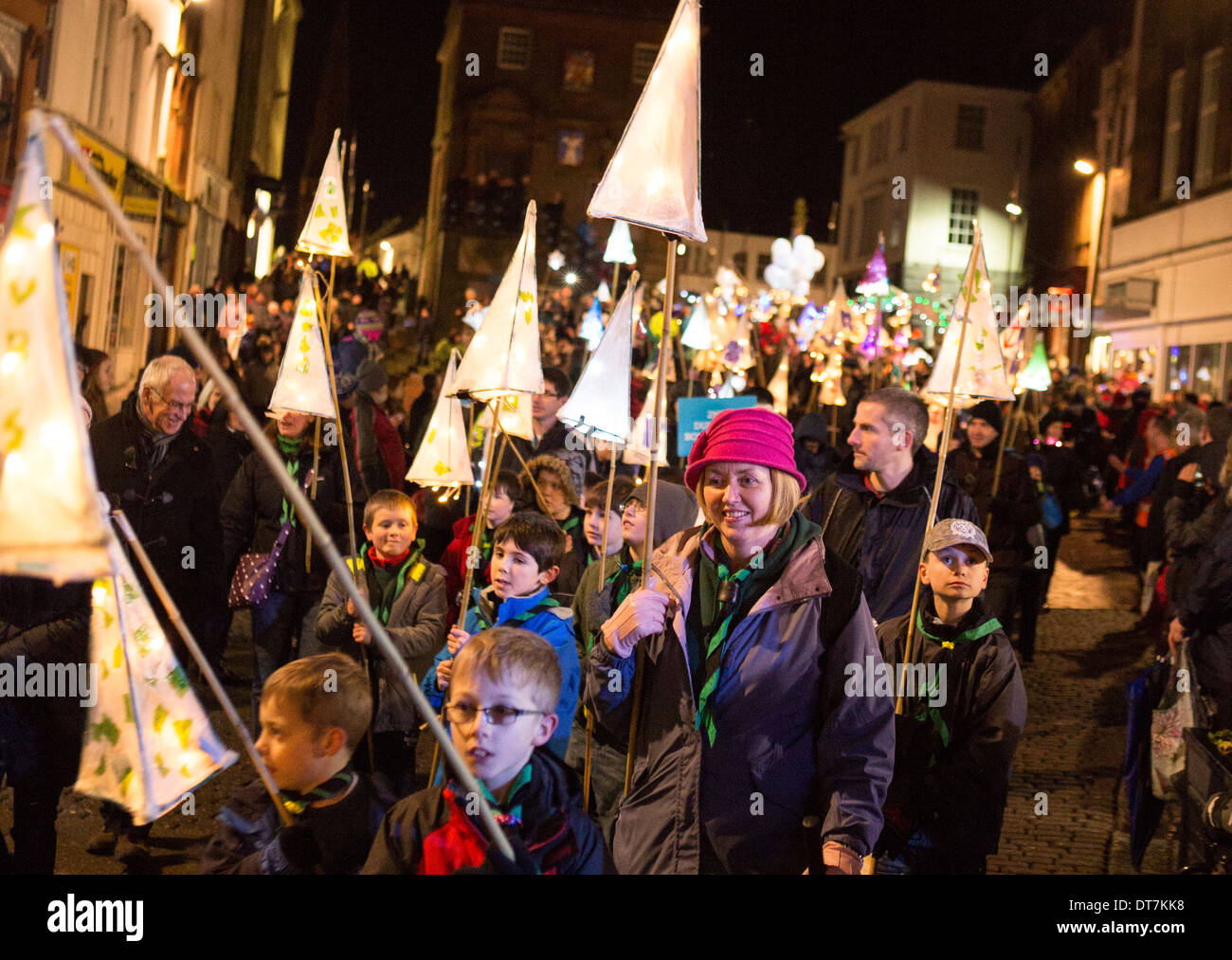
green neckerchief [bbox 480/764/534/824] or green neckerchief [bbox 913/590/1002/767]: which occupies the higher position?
green neckerchief [bbox 913/590/1002/767]

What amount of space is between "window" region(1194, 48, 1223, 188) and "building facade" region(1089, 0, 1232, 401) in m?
0.02

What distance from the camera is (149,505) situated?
19.7ft

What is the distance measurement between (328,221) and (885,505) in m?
3.17

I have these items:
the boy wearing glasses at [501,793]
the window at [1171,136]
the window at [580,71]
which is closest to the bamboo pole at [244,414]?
the boy wearing glasses at [501,793]

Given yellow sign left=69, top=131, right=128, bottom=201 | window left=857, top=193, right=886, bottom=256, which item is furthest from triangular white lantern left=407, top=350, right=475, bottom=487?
window left=857, top=193, right=886, bottom=256

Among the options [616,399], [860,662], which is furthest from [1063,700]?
[860,662]

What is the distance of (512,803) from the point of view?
2.87 m

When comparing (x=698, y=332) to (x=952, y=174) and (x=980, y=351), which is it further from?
(x=952, y=174)

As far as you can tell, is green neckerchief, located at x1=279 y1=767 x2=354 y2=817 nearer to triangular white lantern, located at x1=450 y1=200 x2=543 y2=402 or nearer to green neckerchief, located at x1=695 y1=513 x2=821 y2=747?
green neckerchief, located at x1=695 y1=513 x2=821 y2=747

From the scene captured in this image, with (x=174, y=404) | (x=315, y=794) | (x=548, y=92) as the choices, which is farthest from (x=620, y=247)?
(x=548, y=92)

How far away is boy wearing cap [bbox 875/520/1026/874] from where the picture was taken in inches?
163

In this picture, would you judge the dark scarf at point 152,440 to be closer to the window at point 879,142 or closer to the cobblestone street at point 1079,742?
the cobblestone street at point 1079,742

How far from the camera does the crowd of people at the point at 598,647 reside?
304 cm

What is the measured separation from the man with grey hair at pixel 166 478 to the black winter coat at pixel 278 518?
0.43m
